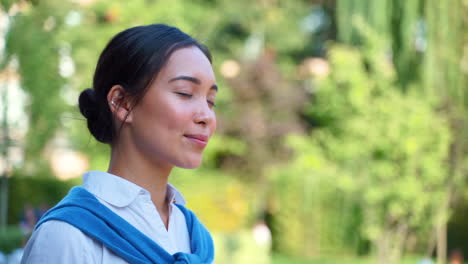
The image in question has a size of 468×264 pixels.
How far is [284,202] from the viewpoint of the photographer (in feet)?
45.8

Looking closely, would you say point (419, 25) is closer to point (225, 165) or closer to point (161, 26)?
point (161, 26)

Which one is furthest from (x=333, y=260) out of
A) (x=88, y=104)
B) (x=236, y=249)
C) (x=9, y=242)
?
(x=88, y=104)

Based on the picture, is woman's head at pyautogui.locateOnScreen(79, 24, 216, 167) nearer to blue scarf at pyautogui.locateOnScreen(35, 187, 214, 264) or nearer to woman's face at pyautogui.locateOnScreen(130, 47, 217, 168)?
woman's face at pyautogui.locateOnScreen(130, 47, 217, 168)

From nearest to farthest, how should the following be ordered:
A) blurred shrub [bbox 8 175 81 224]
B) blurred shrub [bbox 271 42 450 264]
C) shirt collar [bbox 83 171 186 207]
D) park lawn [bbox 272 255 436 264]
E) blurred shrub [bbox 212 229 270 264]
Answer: shirt collar [bbox 83 171 186 207]
blurred shrub [bbox 271 42 450 264]
blurred shrub [bbox 212 229 270 264]
blurred shrub [bbox 8 175 81 224]
park lawn [bbox 272 255 436 264]

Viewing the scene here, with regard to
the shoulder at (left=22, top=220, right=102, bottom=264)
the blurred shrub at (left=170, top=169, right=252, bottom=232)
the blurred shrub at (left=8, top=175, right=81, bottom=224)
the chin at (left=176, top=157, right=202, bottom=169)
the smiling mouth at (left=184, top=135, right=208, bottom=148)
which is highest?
the smiling mouth at (left=184, top=135, right=208, bottom=148)

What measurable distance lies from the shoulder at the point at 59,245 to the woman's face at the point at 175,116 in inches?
9.0

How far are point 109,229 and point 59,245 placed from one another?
0.30 ft

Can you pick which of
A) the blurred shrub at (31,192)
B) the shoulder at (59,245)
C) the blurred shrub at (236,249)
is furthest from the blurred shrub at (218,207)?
the shoulder at (59,245)

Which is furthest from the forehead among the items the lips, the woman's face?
the lips

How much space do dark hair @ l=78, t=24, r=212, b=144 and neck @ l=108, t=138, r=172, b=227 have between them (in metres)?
0.05

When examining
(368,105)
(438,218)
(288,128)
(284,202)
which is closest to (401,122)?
(368,105)

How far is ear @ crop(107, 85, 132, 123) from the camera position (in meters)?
1.41

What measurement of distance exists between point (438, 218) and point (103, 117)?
775 centimetres

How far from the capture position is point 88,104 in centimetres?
151
